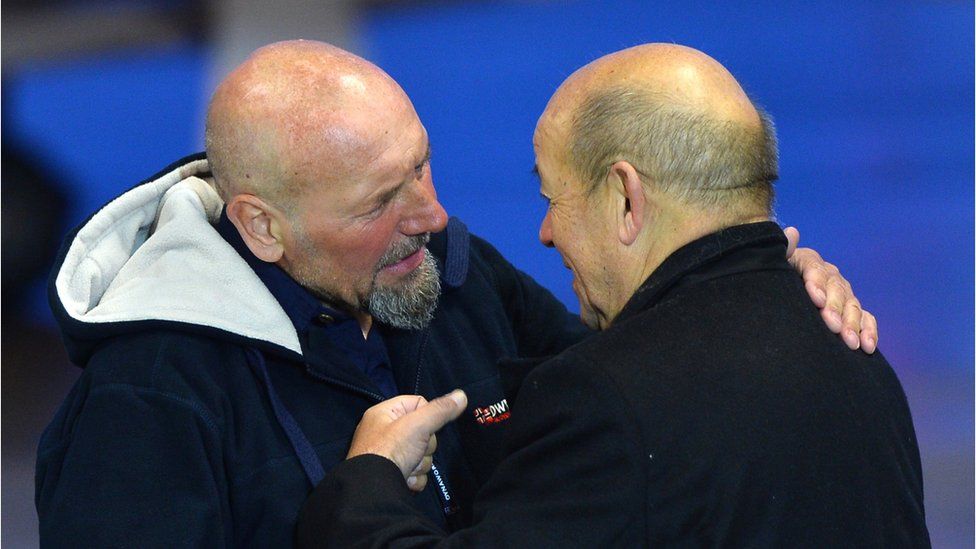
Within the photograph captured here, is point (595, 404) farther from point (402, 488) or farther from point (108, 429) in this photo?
point (108, 429)

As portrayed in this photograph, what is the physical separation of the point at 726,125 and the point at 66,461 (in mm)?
1010

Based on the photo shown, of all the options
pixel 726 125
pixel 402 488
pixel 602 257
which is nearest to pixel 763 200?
pixel 726 125

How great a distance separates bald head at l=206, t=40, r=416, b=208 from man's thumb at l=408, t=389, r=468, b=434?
0.41 meters

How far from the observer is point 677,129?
1484 millimetres

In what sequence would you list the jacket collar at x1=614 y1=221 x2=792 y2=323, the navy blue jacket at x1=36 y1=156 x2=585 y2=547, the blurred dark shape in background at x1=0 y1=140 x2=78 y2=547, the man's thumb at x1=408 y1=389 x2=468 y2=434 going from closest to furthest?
1. the jacket collar at x1=614 y1=221 x2=792 y2=323
2. the navy blue jacket at x1=36 y1=156 x2=585 y2=547
3. the man's thumb at x1=408 y1=389 x2=468 y2=434
4. the blurred dark shape in background at x1=0 y1=140 x2=78 y2=547

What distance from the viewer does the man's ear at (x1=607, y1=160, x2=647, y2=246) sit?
1.50 m

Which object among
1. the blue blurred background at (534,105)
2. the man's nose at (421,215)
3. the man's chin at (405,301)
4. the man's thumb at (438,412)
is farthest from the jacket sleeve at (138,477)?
the blue blurred background at (534,105)

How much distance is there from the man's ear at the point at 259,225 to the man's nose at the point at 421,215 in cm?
21

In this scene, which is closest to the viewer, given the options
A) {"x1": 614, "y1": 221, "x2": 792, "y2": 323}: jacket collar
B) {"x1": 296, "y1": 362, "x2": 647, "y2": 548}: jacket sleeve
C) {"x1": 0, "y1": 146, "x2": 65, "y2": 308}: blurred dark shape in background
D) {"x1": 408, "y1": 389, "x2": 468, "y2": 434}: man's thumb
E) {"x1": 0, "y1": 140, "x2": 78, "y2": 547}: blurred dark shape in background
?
{"x1": 296, "y1": 362, "x2": 647, "y2": 548}: jacket sleeve

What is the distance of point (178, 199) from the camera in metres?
1.89

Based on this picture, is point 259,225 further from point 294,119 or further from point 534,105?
point 534,105

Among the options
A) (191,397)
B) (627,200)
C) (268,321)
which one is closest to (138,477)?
(191,397)

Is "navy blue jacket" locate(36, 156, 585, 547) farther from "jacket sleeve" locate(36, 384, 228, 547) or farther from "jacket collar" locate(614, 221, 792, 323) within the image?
"jacket collar" locate(614, 221, 792, 323)

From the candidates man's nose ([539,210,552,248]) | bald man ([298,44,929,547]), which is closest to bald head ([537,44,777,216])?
bald man ([298,44,929,547])
